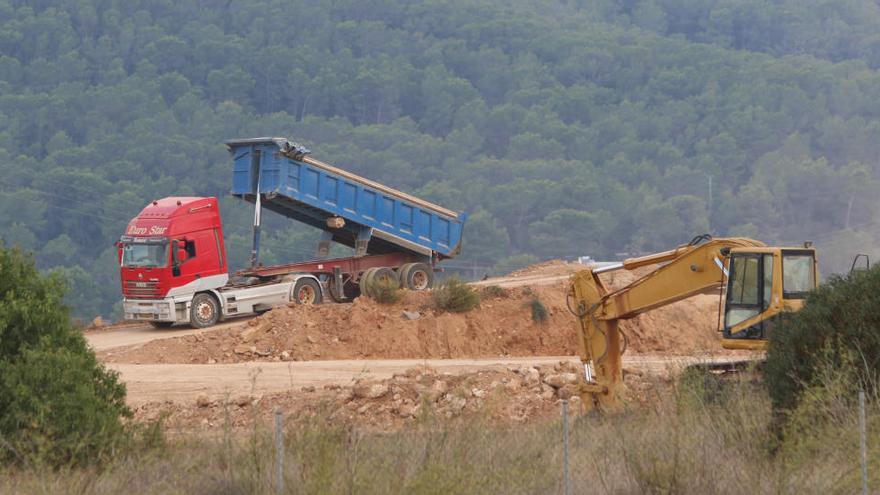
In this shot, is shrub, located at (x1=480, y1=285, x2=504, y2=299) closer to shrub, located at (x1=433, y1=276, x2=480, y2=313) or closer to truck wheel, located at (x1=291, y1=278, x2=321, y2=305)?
shrub, located at (x1=433, y1=276, x2=480, y2=313)

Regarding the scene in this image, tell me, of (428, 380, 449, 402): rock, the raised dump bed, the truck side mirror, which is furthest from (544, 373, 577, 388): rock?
the raised dump bed

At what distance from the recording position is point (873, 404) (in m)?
12.3

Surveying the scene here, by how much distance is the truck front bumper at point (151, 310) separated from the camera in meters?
29.8

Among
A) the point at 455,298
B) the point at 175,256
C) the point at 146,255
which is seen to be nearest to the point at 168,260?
the point at 175,256

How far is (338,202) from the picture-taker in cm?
3194

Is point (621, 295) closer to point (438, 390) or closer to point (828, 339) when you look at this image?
point (438, 390)

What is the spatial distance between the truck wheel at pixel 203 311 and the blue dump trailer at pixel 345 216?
56.6 inches

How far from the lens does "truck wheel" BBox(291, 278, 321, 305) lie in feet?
104

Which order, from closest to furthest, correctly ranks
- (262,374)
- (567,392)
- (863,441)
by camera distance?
(863,441) < (567,392) < (262,374)

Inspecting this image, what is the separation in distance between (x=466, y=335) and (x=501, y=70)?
342ft

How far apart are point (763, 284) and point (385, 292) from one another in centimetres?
1395

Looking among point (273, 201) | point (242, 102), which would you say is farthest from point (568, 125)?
point (273, 201)

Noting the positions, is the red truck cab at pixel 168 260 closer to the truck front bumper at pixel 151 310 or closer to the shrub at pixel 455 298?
the truck front bumper at pixel 151 310

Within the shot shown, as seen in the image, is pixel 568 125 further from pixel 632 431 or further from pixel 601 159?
pixel 632 431
